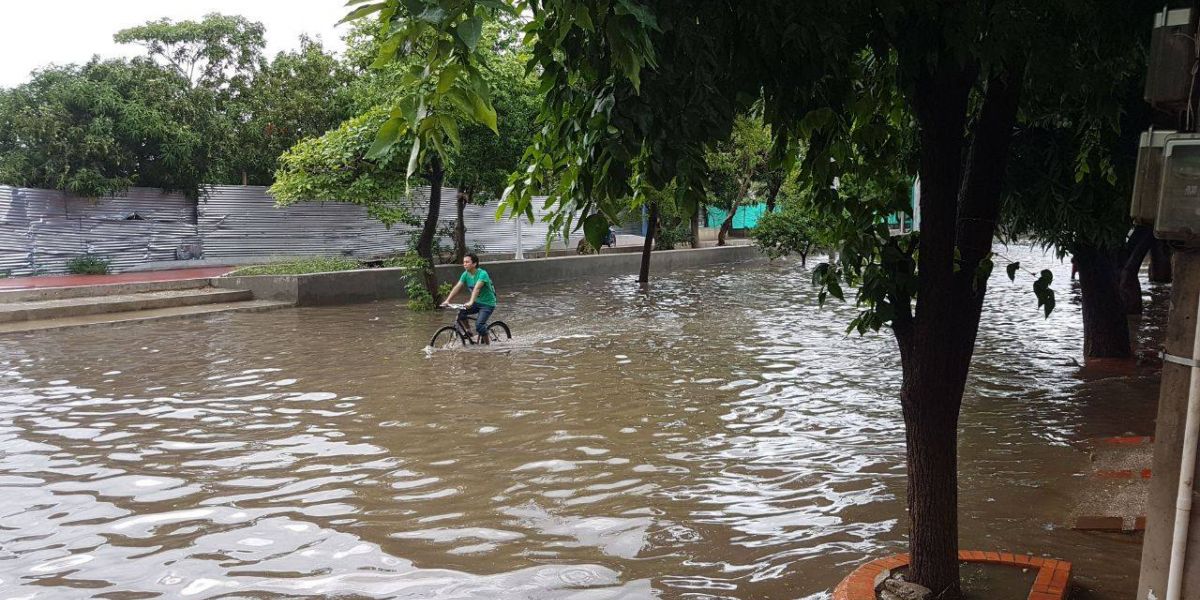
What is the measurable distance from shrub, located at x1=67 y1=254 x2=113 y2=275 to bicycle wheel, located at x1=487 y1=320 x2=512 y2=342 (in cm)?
1479

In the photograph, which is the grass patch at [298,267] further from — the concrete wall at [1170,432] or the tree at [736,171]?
the concrete wall at [1170,432]

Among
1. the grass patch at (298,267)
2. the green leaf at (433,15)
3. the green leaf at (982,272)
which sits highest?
the green leaf at (433,15)

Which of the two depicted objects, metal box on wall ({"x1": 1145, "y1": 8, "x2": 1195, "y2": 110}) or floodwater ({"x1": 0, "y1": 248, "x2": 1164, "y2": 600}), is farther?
floodwater ({"x1": 0, "y1": 248, "x2": 1164, "y2": 600})

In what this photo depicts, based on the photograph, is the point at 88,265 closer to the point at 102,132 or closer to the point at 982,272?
the point at 102,132

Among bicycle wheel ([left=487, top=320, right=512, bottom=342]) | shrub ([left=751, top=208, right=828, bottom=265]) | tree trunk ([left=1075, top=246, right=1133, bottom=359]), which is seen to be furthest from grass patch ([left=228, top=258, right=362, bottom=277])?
tree trunk ([left=1075, top=246, right=1133, bottom=359])

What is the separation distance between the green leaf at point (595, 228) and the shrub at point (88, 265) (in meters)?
26.6

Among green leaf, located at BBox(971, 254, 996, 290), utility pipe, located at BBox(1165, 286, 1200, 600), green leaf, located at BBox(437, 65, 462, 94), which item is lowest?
utility pipe, located at BBox(1165, 286, 1200, 600)

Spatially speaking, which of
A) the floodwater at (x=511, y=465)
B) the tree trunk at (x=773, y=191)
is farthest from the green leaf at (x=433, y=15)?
the tree trunk at (x=773, y=191)

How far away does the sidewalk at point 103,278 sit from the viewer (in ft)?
75.6

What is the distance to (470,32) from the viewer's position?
2449mm

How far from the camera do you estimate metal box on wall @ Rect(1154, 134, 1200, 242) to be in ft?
9.83

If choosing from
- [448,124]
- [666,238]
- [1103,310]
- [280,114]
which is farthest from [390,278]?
[448,124]

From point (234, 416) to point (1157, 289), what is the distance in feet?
81.4

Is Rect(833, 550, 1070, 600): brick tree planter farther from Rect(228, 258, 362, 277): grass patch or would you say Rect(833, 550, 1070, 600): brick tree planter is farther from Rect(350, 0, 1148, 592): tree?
Rect(228, 258, 362, 277): grass patch
